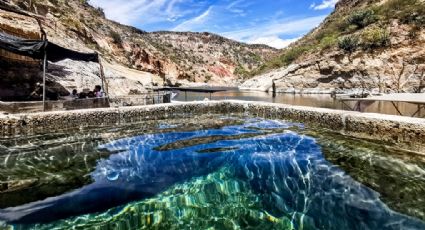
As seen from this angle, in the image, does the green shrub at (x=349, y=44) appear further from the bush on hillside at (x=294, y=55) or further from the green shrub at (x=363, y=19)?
the bush on hillside at (x=294, y=55)

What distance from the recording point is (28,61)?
51.1ft

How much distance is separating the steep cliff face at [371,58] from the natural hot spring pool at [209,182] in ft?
114

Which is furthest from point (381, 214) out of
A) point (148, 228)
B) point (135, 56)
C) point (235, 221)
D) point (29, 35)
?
point (135, 56)

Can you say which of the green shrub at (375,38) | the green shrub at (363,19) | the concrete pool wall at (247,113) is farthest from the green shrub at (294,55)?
the concrete pool wall at (247,113)

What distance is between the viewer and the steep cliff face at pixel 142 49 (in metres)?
22.0

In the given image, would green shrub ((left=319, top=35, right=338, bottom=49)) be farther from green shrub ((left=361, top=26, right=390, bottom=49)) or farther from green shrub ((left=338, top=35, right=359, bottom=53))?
green shrub ((left=361, top=26, right=390, bottom=49))

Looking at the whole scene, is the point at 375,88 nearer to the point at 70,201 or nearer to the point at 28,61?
the point at 28,61

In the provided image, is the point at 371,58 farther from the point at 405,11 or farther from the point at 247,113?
the point at 247,113

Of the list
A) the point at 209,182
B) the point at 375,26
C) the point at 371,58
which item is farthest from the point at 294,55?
the point at 209,182

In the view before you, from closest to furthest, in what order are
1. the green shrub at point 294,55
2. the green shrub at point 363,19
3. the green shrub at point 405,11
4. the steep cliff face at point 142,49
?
1. the steep cliff face at point 142,49
2. the green shrub at point 405,11
3. the green shrub at point 363,19
4. the green shrub at point 294,55

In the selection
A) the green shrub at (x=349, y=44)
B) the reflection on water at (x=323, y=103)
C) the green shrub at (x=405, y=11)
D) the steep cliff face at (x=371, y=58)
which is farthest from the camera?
the green shrub at (x=349, y=44)

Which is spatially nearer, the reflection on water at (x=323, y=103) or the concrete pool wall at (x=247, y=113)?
the concrete pool wall at (x=247, y=113)

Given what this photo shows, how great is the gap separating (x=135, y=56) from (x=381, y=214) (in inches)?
2720

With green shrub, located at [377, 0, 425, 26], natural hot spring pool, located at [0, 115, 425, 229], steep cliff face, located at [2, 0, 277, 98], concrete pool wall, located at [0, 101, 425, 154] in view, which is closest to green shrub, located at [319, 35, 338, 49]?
green shrub, located at [377, 0, 425, 26]
